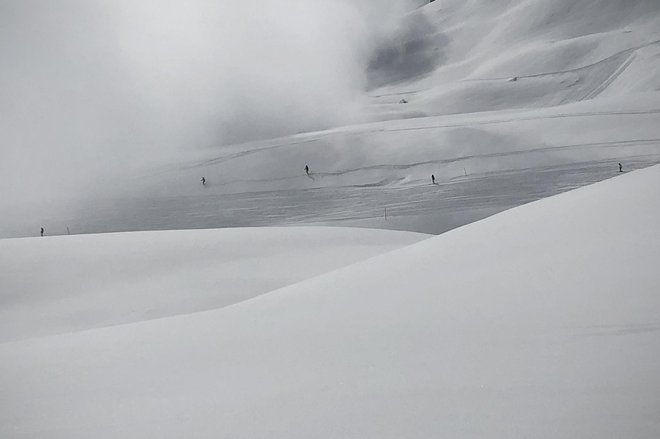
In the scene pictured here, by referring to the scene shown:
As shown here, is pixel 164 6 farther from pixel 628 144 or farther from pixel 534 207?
pixel 534 207

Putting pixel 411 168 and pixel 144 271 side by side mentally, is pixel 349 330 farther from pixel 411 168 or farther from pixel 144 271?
pixel 411 168

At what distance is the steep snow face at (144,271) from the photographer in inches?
227

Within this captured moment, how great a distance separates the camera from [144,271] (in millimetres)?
6832

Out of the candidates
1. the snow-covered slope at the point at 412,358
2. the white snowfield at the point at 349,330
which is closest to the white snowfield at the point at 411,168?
the white snowfield at the point at 349,330

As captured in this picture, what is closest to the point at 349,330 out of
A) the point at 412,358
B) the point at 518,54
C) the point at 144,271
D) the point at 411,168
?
the point at 412,358

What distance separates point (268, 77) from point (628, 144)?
921 inches

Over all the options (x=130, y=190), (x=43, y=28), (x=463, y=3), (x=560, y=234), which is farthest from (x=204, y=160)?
(x=463, y=3)

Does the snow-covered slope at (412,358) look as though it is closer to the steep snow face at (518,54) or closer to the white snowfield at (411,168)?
the white snowfield at (411,168)

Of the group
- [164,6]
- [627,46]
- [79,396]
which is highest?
[164,6]

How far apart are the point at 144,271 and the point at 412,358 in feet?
17.6

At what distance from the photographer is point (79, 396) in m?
2.19

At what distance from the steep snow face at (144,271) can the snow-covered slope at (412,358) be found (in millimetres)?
2383

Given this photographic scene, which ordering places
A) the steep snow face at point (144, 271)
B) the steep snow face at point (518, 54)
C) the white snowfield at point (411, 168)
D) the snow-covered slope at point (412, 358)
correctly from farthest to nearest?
1. the steep snow face at point (518, 54)
2. the white snowfield at point (411, 168)
3. the steep snow face at point (144, 271)
4. the snow-covered slope at point (412, 358)

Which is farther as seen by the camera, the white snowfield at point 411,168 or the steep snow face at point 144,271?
the white snowfield at point 411,168
